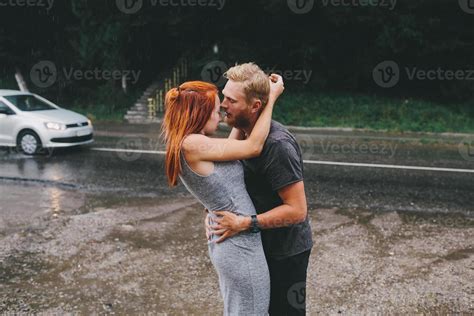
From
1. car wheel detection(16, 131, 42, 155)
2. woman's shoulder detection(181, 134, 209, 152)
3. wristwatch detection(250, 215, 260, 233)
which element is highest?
woman's shoulder detection(181, 134, 209, 152)

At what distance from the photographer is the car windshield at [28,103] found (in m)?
12.8

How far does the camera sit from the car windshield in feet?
41.9

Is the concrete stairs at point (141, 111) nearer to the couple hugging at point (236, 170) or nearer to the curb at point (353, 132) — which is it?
the curb at point (353, 132)

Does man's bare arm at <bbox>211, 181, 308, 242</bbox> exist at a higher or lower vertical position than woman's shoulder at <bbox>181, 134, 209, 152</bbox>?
lower

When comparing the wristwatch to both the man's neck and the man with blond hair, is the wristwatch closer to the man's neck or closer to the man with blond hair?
the man with blond hair

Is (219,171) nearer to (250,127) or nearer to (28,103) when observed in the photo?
(250,127)

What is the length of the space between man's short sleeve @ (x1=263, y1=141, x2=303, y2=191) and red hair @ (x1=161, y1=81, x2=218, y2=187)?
1.32 ft

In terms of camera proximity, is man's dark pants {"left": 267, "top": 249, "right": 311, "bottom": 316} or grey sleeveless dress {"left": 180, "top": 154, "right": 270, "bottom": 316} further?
man's dark pants {"left": 267, "top": 249, "right": 311, "bottom": 316}

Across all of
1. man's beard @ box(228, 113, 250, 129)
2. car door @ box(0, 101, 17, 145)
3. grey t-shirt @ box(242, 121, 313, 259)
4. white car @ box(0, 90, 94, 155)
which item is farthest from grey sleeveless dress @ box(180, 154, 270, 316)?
car door @ box(0, 101, 17, 145)

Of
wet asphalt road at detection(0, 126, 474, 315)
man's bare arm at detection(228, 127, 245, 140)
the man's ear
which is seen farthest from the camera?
wet asphalt road at detection(0, 126, 474, 315)

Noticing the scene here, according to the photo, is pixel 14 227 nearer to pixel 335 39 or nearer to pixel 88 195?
pixel 88 195

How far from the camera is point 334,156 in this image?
11.8 m

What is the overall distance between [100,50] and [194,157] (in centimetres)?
1800

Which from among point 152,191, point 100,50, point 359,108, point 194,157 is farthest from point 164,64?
point 194,157
